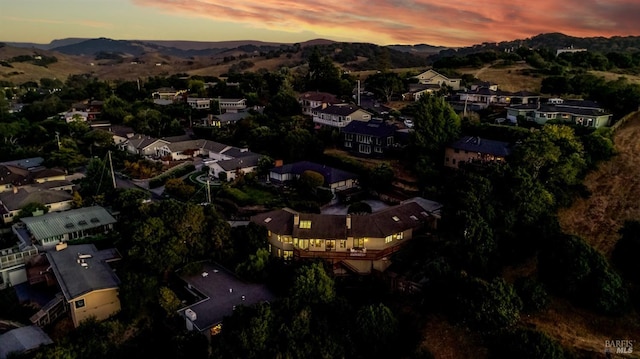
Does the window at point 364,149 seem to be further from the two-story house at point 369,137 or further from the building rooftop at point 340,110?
the building rooftop at point 340,110

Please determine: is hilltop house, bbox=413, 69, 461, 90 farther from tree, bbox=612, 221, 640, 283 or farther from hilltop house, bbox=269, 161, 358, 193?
tree, bbox=612, 221, 640, 283

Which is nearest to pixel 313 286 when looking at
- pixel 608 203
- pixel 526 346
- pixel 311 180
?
pixel 526 346

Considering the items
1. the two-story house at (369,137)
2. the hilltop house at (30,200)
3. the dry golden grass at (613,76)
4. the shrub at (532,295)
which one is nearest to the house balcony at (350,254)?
the shrub at (532,295)

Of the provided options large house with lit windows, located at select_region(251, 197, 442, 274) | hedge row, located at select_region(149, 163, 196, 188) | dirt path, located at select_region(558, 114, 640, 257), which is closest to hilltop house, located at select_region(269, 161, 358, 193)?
large house with lit windows, located at select_region(251, 197, 442, 274)

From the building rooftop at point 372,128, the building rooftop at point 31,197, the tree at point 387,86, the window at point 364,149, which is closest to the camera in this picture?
the building rooftop at point 31,197

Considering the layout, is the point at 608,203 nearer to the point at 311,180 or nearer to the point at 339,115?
the point at 311,180

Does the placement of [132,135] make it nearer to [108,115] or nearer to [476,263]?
[108,115]
